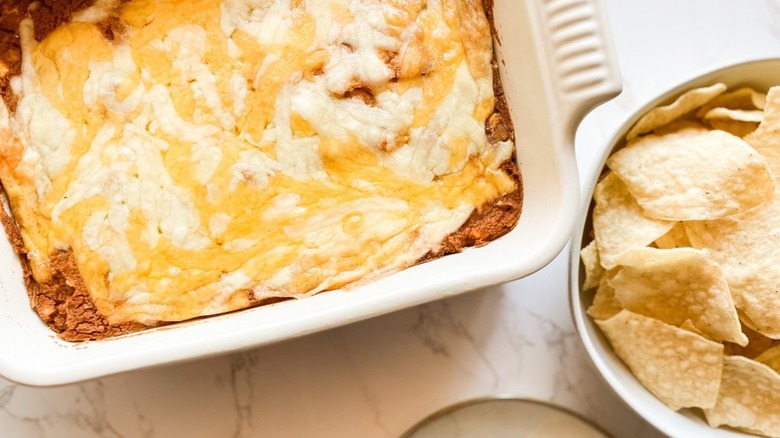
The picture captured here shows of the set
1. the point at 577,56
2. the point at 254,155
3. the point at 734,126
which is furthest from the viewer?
the point at 734,126

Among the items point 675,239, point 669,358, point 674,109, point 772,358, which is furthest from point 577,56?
point 772,358

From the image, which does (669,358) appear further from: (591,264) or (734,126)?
(734,126)

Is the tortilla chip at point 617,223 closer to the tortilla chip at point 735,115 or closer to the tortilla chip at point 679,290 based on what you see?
the tortilla chip at point 679,290

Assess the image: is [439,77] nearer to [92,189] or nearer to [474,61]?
[474,61]

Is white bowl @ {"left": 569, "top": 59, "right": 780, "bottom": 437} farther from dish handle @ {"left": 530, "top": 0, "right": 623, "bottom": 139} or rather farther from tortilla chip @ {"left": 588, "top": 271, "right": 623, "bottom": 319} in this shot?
dish handle @ {"left": 530, "top": 0, "right": 623, "bottom": 139}

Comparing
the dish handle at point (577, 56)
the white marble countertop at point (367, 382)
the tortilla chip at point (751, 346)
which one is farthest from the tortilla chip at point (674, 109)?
the tortilla chip at point (751, 346)


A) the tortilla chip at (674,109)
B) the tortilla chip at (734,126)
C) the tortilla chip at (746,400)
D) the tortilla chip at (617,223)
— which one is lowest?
the tortilla chip at (746,400)
